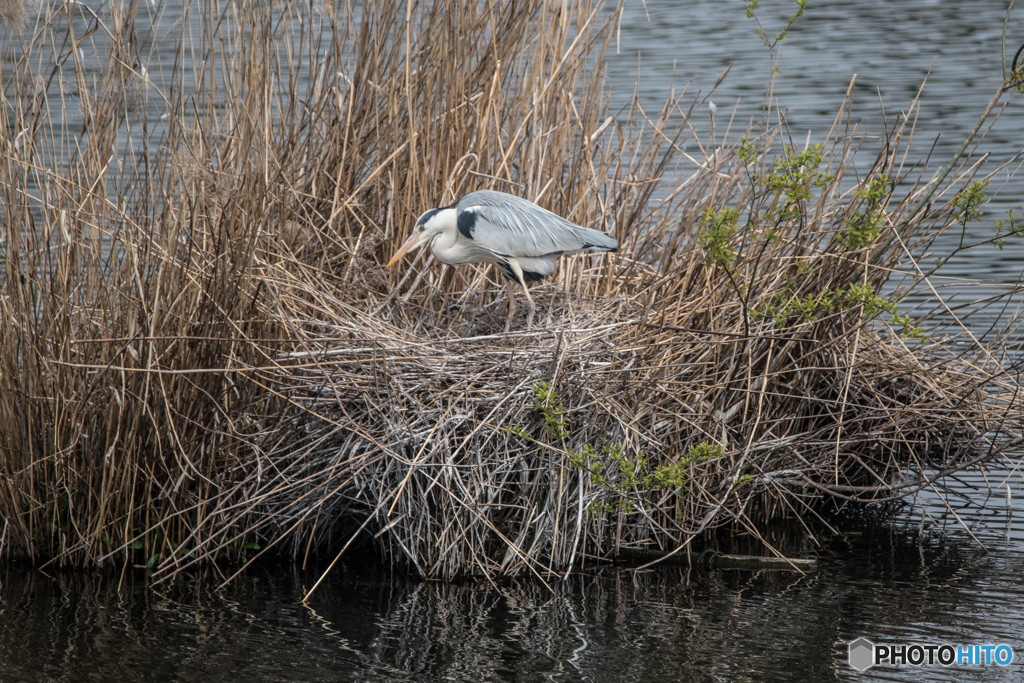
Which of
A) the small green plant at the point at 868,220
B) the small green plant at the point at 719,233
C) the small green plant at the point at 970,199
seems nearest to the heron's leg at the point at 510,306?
the small green plant at the point at 719,233

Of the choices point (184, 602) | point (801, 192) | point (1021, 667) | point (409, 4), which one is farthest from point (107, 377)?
point (1021, 667)

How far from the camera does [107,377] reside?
384 cm

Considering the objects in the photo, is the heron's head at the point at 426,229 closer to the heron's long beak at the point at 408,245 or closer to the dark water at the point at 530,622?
the heron's long beak at the point at 408,245

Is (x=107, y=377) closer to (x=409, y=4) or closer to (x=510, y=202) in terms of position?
(x=510, y=202)

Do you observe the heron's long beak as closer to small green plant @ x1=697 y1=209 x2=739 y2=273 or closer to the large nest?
the large nest

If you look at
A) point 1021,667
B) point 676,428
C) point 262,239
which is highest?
point 262,239

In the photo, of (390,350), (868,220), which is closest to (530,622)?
(390,350)

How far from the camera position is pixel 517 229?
4008 mm

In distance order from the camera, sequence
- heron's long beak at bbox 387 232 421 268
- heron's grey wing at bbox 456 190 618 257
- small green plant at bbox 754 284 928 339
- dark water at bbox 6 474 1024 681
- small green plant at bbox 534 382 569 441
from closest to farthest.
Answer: dark water at bbox 6 474 1024 681
small green plant at bbox 534 382 569 441
small green plant at bbox 754 284 928 339
heron's grey wing at bbox 456 190 618 257
heron's long beak at bbox 387 232 421 268

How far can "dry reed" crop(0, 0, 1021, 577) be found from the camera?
151 inches

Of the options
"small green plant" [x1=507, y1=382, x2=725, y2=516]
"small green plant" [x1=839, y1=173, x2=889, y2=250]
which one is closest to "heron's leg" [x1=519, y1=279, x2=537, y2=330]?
"small green plant" [x1=507, y1=382, x2=725, y2=516]

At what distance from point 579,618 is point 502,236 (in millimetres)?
1373

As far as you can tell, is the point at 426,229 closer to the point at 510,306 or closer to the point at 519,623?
the point at 510,306

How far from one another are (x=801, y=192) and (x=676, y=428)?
3.35 ft
